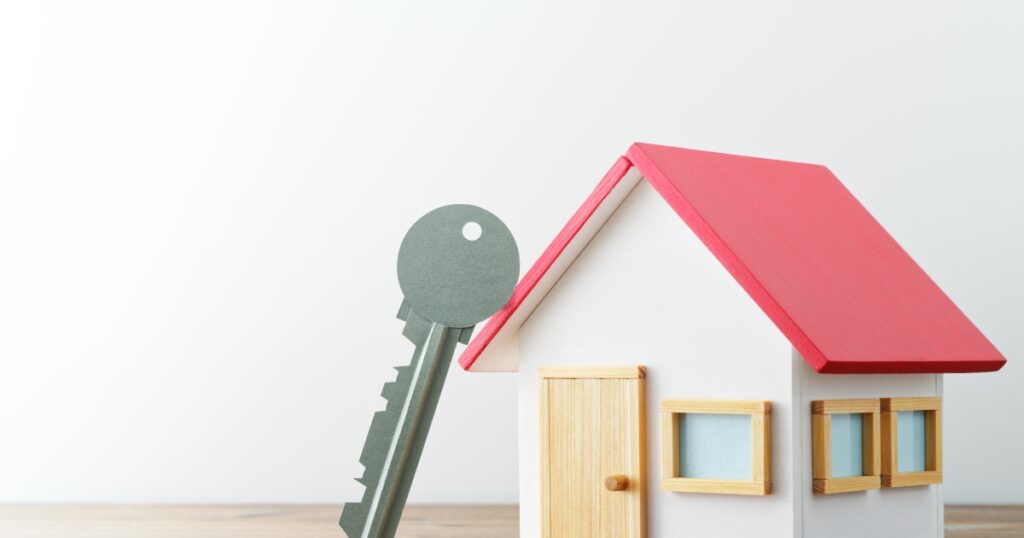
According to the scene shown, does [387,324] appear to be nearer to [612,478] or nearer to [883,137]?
[883,137]

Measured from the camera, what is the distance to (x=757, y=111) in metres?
4.45

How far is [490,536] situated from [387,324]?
1.01 meters

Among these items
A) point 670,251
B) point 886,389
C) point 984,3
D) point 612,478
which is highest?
point 984,3

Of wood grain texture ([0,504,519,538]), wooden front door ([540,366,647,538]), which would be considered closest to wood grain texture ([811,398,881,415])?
wooden front door ([540,366,647,538])

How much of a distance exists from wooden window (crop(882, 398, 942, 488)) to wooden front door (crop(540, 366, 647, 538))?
1.39 ft

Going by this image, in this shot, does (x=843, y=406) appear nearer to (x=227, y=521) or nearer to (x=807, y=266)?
(x=807, y=266)

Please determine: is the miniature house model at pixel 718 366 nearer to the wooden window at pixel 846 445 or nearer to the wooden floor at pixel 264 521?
the wooden window at pixel 846 445

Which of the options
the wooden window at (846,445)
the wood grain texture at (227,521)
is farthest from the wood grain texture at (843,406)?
the wood grain texture at (227,521)

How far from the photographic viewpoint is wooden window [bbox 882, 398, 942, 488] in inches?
90.0

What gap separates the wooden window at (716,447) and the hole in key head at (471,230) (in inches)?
16.9

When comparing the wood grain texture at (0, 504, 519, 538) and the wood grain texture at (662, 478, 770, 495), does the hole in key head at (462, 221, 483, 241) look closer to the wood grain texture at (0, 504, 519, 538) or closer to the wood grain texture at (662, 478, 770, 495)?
the wood grain texture at (662, 478, 770, 495)

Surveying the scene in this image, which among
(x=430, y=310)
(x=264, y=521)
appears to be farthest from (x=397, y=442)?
(x=264, y=521)

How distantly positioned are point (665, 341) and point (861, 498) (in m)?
0.41

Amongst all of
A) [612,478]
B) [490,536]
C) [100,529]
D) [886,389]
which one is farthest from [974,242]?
[100,529]
